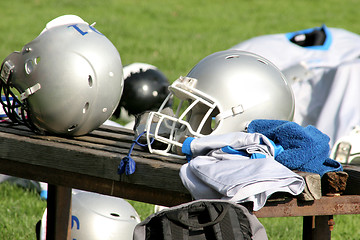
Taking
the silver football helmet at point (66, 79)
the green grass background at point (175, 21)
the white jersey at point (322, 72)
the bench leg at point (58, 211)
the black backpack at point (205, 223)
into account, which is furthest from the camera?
the green grass background at point (175, 21)

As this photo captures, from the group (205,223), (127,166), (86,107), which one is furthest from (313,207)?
(86,107)

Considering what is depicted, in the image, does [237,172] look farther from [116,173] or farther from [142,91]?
[142,91]

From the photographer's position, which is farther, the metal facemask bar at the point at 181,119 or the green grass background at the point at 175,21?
the green grass background at the point at 175,21

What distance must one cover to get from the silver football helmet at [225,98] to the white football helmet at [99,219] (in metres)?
0.84

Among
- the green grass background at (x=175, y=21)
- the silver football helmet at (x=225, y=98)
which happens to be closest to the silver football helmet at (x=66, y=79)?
the silver football helmet at (x=225, y=98)

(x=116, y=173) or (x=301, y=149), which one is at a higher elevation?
(x=301, y=149)

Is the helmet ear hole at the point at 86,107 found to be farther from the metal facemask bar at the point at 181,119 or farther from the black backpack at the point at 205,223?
the black backpack at the point at 205,223

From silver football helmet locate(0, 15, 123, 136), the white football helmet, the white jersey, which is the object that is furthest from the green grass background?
silver football helmet locate(0, 15, 123, 136)

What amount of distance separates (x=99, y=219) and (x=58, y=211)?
27 centimetres

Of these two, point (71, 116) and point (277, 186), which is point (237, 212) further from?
point (71, 116)

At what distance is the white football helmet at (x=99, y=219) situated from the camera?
3.76m

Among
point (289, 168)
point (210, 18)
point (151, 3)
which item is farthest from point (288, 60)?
point (151, 3)

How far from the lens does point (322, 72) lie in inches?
→ 248

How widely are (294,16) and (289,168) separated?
10.4 metres
